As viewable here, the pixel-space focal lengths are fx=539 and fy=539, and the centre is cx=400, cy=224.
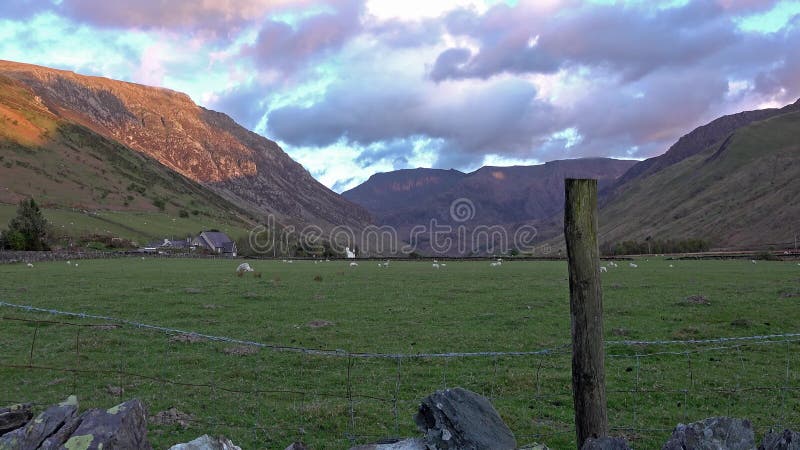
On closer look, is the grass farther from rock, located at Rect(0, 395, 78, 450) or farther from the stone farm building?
rock, located at Rect(0, 395, 78, 450)

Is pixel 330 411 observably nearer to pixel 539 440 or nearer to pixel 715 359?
pixel 539 440

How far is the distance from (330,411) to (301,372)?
3.34 meters

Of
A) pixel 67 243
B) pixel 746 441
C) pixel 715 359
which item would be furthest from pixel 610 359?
pixel 67 243

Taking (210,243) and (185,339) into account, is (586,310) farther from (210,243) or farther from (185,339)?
(210,243)

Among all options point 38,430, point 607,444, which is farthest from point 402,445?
point 38,430

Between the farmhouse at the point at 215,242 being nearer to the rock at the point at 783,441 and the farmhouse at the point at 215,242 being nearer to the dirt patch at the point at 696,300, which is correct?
the dirt patch at the point at 696,300

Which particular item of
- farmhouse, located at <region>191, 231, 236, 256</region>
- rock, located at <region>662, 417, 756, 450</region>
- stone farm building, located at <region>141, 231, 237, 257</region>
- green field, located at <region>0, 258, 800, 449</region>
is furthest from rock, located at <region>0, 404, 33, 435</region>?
farmhouse, located at <region>191, 231, 236, 256</region>

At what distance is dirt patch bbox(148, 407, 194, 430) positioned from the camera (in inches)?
415

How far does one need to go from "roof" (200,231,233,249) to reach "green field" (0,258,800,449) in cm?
10657

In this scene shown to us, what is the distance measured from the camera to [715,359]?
52.9ft

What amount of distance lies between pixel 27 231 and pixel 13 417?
90.9 metres

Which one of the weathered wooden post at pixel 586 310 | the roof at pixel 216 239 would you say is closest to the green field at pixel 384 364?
the weathered wooden post at pixel 586 310

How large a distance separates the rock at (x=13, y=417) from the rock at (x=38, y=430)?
54 centimetres

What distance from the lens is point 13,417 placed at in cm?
754
